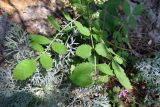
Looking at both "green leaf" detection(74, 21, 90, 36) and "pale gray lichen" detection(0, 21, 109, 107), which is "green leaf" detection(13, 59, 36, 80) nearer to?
"pale gray lichen" detection(0, 21, 109, 107)

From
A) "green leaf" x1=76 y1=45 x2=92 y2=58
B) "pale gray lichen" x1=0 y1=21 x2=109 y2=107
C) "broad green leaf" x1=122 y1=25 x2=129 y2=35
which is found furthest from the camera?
"broad green leaf" x1=122 y1=25 x2=129 y2=35

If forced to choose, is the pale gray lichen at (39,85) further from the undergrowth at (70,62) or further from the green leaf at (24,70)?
the green leaf at (24,70)

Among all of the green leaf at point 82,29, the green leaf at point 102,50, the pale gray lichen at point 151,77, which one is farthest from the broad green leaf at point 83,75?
the pale gray lichen at point 151,77

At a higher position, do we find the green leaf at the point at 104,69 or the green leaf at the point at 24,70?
the green leaf at the point at 24,70

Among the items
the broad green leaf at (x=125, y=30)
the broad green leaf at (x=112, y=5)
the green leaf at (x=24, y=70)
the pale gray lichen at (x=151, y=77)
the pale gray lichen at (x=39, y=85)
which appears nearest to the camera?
the green leaf at (x=24, y=70)

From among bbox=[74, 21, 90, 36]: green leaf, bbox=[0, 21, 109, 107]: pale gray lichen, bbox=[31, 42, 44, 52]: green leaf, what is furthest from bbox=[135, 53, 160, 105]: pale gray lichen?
bbox=[31, 42, 44, 52]: green leaf

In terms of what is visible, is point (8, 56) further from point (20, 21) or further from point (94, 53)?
point (94, 53)
